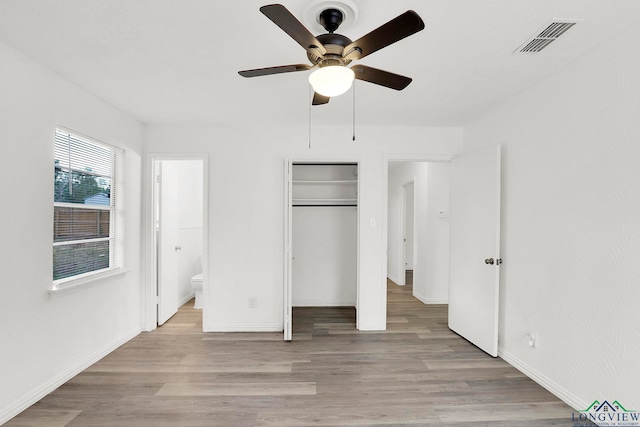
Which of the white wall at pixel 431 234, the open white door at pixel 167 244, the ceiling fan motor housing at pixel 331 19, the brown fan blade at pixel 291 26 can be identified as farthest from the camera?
the white wall at pixel 431 234

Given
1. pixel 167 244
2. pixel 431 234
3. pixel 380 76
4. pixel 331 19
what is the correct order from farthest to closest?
pixel 431 234 → pixel 167 244 → pixel 380 76 → pixel 331 19

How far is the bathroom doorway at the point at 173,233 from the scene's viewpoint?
3.87m

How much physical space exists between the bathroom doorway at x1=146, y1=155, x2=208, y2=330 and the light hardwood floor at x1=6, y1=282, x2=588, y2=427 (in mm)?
523

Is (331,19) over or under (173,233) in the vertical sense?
over

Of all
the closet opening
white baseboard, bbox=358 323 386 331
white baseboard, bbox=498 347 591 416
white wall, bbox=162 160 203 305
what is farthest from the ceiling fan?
white wall, bbox=162 160 203 305

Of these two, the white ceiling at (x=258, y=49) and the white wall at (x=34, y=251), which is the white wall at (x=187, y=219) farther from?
the white wall at (x=34, y=251)

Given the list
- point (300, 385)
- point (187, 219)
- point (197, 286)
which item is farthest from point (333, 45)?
point (187, 219)

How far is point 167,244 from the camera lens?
4203mm

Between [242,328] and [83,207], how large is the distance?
205 cm

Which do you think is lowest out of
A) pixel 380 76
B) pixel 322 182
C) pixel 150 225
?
pixel 150 225

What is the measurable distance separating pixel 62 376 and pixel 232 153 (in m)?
2.56

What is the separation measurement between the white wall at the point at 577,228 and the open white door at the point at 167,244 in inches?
148

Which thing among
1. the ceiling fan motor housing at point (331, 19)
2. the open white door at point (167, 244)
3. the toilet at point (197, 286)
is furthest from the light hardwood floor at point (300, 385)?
the ceiling fan motor housing at point (331, 19)

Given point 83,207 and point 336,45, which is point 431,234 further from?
point 83,207
